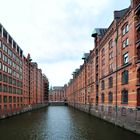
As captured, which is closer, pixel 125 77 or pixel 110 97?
pixel 125 77

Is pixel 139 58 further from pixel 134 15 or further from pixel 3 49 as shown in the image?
pixel 3 49

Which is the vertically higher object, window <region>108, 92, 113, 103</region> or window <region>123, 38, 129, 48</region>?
window <region>123, 38, 129, 48</region>

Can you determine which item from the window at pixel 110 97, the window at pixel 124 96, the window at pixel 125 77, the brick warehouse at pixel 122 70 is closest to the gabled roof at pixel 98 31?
the brick warehouse at pixel 122 70

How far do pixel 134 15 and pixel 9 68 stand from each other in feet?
138

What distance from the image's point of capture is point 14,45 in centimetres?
6481

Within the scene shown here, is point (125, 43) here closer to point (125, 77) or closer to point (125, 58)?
point (125, 58)

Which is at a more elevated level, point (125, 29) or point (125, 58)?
point (125, 29)

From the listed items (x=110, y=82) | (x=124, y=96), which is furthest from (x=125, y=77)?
(x=110, y=82)

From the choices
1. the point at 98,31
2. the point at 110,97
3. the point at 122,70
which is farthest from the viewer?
the point at 98,31

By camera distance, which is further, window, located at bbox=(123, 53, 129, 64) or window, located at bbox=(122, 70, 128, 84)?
window, located at bbox=(123, 53, 129, 64)

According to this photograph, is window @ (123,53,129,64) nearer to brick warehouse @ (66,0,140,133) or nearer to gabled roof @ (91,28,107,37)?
brick warehouse @ (66,0,140,133)

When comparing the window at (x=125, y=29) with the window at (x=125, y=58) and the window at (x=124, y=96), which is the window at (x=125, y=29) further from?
the window at (x=124, y=96)

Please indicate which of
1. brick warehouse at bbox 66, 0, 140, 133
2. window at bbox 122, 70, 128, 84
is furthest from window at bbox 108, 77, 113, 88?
window at bbox 122, 70, 128, 84

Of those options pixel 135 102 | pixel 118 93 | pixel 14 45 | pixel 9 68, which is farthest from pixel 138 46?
pixel 14 45
